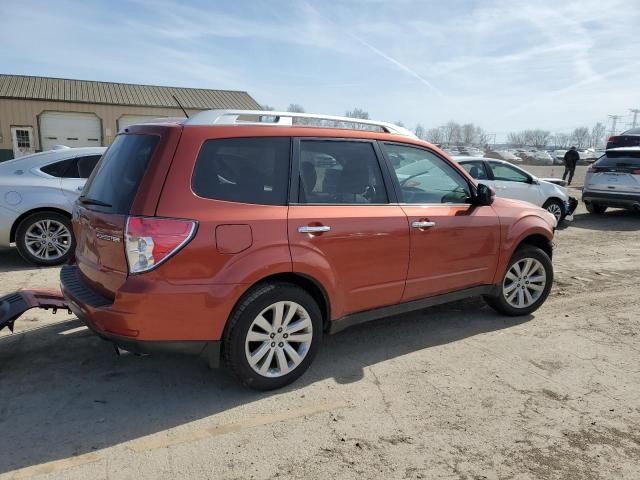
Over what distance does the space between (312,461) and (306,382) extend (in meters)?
0.96

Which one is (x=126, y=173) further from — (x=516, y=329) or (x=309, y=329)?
(x=516, y=329)

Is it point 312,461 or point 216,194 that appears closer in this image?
point 312,461

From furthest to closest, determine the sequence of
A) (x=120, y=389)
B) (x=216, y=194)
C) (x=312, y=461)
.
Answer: (x=120, y=389), (x=216, y=194), (x=312, y=461)

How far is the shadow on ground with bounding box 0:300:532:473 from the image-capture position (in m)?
3.10

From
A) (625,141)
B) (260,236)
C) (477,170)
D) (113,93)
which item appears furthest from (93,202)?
(113,93)

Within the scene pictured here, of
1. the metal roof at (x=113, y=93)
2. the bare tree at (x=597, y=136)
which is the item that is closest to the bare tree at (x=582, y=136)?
the bare tree at (x=597, y=136)

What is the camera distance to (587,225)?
1198 centimetres

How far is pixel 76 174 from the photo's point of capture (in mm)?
7406

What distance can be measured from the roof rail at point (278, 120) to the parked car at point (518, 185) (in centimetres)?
674

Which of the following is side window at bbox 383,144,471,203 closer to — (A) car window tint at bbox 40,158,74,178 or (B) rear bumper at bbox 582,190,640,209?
(A) car window tint at bbox 40,158,74,178

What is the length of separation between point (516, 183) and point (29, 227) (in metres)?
9.06

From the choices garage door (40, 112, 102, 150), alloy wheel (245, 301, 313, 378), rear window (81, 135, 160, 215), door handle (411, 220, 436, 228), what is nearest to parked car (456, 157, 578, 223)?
door handle (411, 220, 436, 228)

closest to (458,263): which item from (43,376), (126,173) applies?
(126,173)

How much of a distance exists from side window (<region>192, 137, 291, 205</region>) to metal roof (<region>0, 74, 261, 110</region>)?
105 feet
